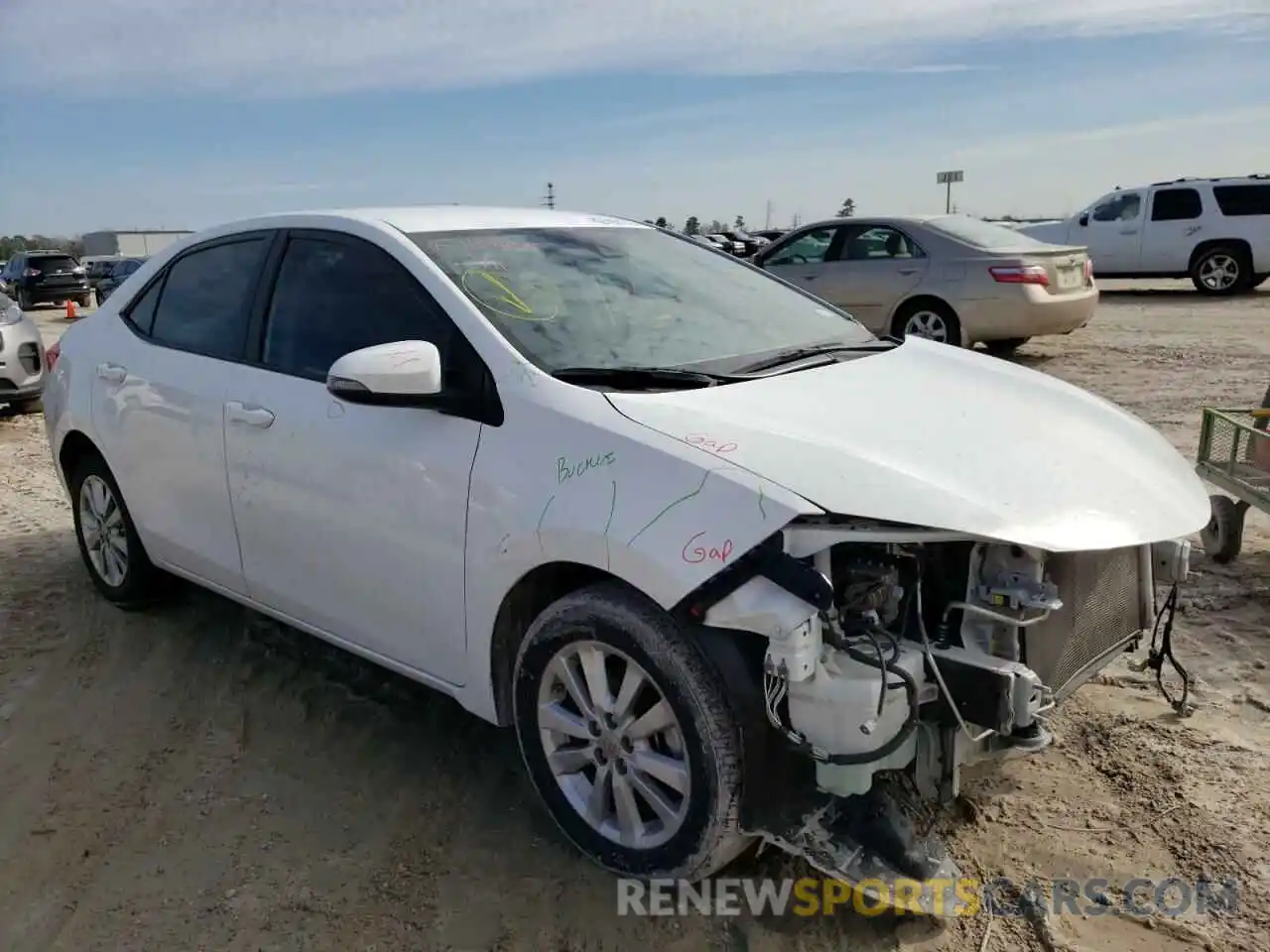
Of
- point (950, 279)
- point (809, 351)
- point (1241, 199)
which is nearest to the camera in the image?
point (809, 351)

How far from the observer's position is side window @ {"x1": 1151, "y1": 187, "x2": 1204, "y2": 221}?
17938 mm

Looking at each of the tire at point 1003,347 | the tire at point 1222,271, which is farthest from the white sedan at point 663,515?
the tire at point 1222,271

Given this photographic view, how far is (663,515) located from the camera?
2527mm

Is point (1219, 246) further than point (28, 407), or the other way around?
point (1219, 246)

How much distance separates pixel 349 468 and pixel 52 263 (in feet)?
101

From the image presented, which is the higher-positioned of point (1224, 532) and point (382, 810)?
point (1224, 532)

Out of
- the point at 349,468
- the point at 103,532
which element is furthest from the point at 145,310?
the point at 349,468

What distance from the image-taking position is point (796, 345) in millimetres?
3543

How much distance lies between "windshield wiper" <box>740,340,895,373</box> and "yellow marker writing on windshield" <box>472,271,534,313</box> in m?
0.69

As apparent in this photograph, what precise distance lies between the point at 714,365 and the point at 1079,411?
1.15m

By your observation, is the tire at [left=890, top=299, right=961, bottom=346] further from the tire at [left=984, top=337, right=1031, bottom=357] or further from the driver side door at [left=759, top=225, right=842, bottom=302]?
the tire at [left=984, top=337, right=1031, bottom=357]

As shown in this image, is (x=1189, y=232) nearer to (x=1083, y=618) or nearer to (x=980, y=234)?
(x=980, y=234)

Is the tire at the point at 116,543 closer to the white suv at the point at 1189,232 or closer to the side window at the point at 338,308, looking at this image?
the side window at the point at 338,308

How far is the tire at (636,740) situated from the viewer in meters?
2.54
